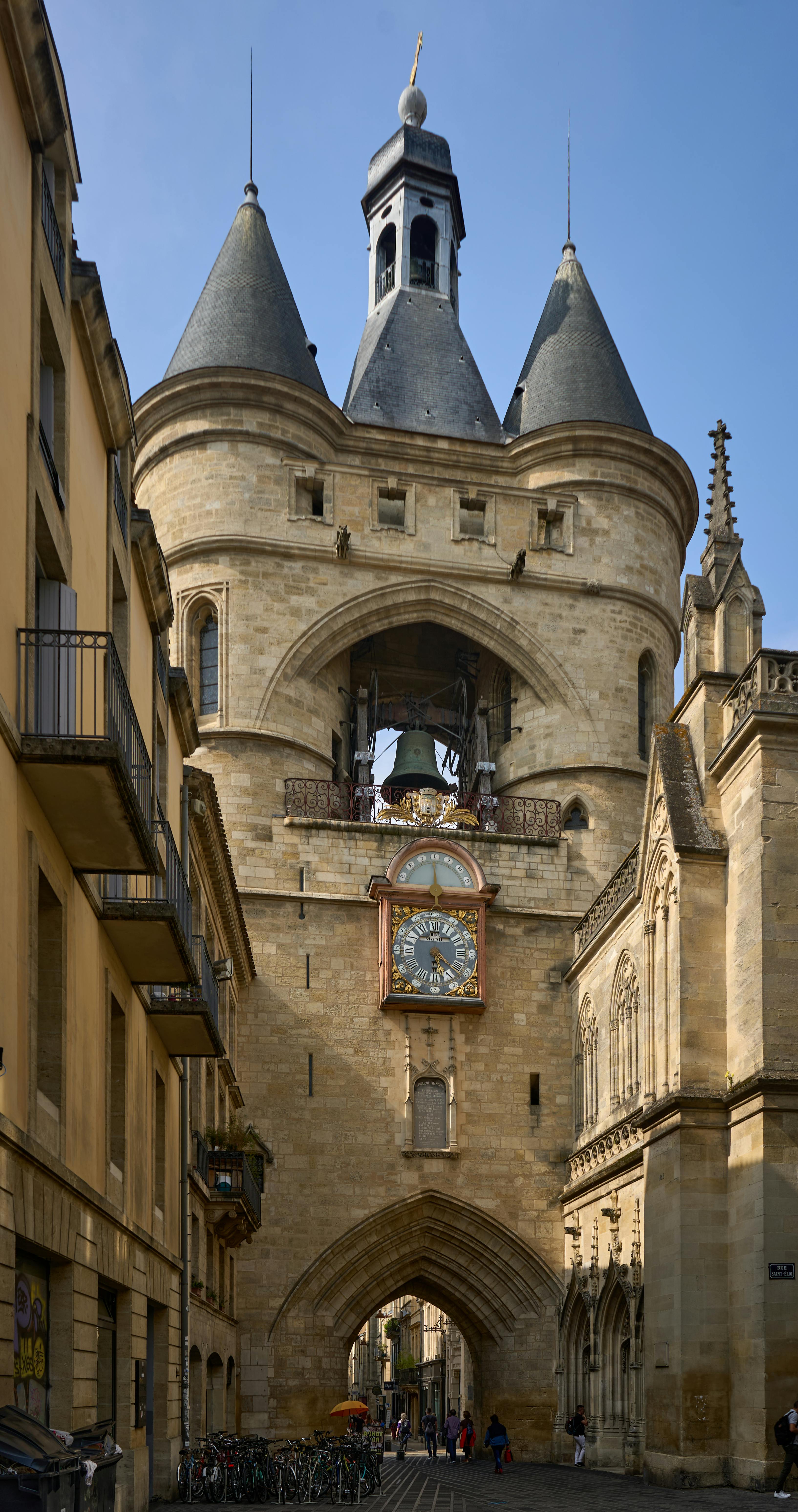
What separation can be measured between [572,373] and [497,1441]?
19509 millimetres

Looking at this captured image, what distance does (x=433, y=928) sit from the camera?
91.6 feet

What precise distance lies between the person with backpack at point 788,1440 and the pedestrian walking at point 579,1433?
853 centimetres

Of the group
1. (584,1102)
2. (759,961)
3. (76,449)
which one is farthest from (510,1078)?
(76,449)

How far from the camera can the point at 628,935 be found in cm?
2302

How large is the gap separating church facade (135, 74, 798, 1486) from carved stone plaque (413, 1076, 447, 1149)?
5cm

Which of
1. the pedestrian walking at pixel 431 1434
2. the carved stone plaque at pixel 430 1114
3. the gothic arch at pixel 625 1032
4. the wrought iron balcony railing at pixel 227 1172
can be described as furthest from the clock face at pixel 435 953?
the pedestrian walking at pixel 431 1434

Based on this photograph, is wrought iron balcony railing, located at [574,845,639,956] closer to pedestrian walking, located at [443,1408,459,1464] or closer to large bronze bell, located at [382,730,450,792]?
large bronze bell, located at [382,730,450,792]

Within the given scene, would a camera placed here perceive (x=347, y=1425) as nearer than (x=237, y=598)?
Yes

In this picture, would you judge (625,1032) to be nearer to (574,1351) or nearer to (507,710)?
(574,1351)

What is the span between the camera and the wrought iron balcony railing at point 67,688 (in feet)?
30.9

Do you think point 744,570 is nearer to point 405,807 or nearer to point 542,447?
point 405,807

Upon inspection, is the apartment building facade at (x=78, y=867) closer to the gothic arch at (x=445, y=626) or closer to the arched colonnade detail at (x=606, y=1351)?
the arched colonnade detail at (x=606, y=1351)

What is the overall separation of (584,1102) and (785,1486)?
11331 mm

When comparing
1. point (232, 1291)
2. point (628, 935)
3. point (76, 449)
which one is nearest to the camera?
point (76, 449)
